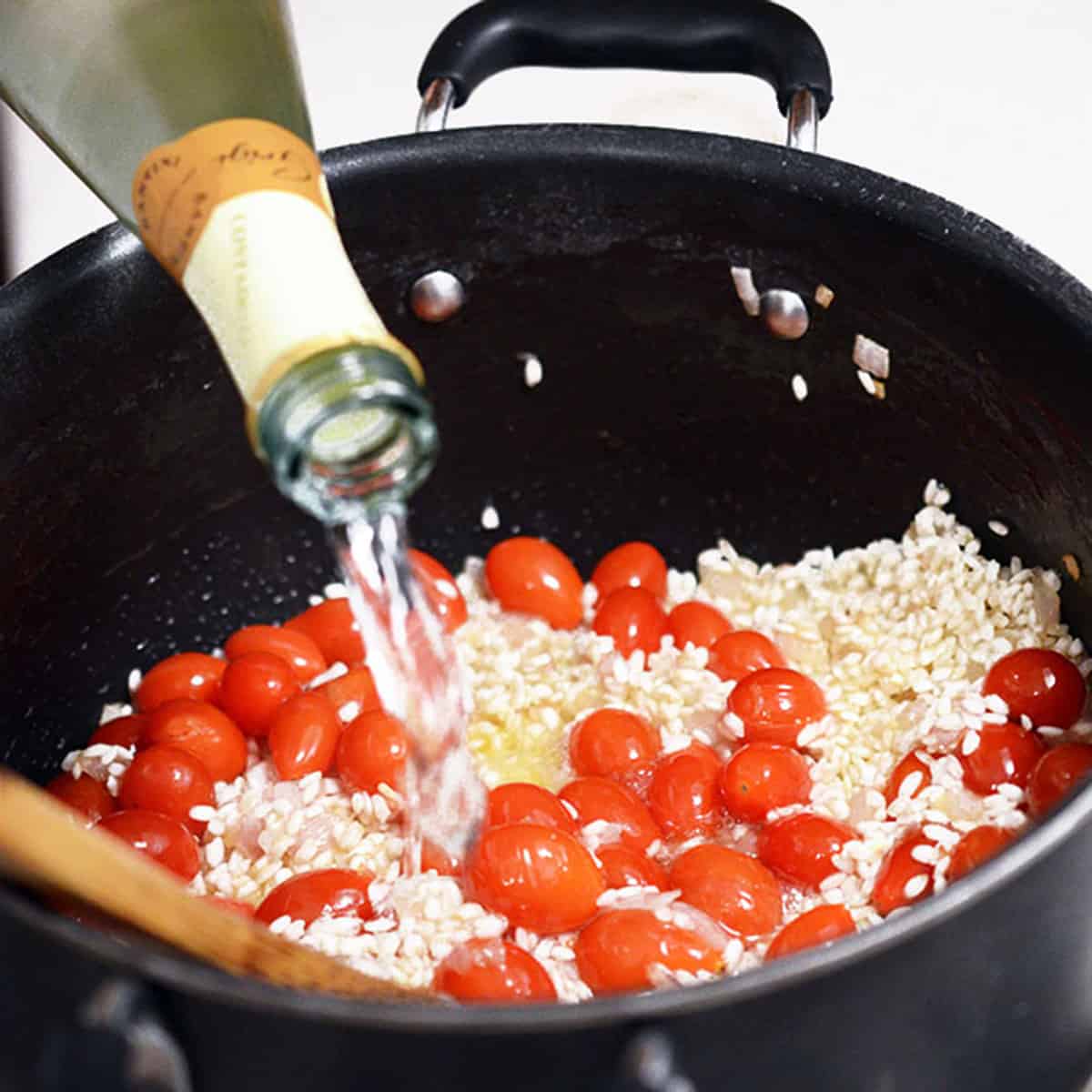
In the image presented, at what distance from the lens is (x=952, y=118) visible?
1.65 m

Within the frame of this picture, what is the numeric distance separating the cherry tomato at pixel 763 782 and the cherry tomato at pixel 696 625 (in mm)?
133

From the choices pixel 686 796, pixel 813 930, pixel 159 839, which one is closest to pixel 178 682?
pixel 159 839

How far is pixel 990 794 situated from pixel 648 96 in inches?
33.8

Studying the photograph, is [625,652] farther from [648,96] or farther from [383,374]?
[648,96]

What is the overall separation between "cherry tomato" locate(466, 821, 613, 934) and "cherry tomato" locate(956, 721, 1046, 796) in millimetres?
241

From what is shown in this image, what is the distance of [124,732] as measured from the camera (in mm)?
1200

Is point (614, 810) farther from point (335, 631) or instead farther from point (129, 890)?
point (129, 890)

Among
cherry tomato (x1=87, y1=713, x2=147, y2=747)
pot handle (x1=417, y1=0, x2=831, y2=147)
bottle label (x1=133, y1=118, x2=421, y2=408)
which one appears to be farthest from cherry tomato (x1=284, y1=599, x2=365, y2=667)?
bottle label (x1=133, y1=118, x2=421, y2=408)

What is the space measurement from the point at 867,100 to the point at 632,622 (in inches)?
26.7

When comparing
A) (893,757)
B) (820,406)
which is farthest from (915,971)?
(820,406)

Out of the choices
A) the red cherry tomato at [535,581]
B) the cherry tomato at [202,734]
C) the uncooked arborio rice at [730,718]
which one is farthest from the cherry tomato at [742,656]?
the cherry tomato at [202,734]

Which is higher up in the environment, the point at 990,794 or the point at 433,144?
the point at 433,144

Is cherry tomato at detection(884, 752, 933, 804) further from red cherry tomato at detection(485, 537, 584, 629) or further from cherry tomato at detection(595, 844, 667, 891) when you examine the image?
red cherry tomato at detection(485, 537, 584, 629)

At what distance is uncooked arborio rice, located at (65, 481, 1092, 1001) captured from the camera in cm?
103
